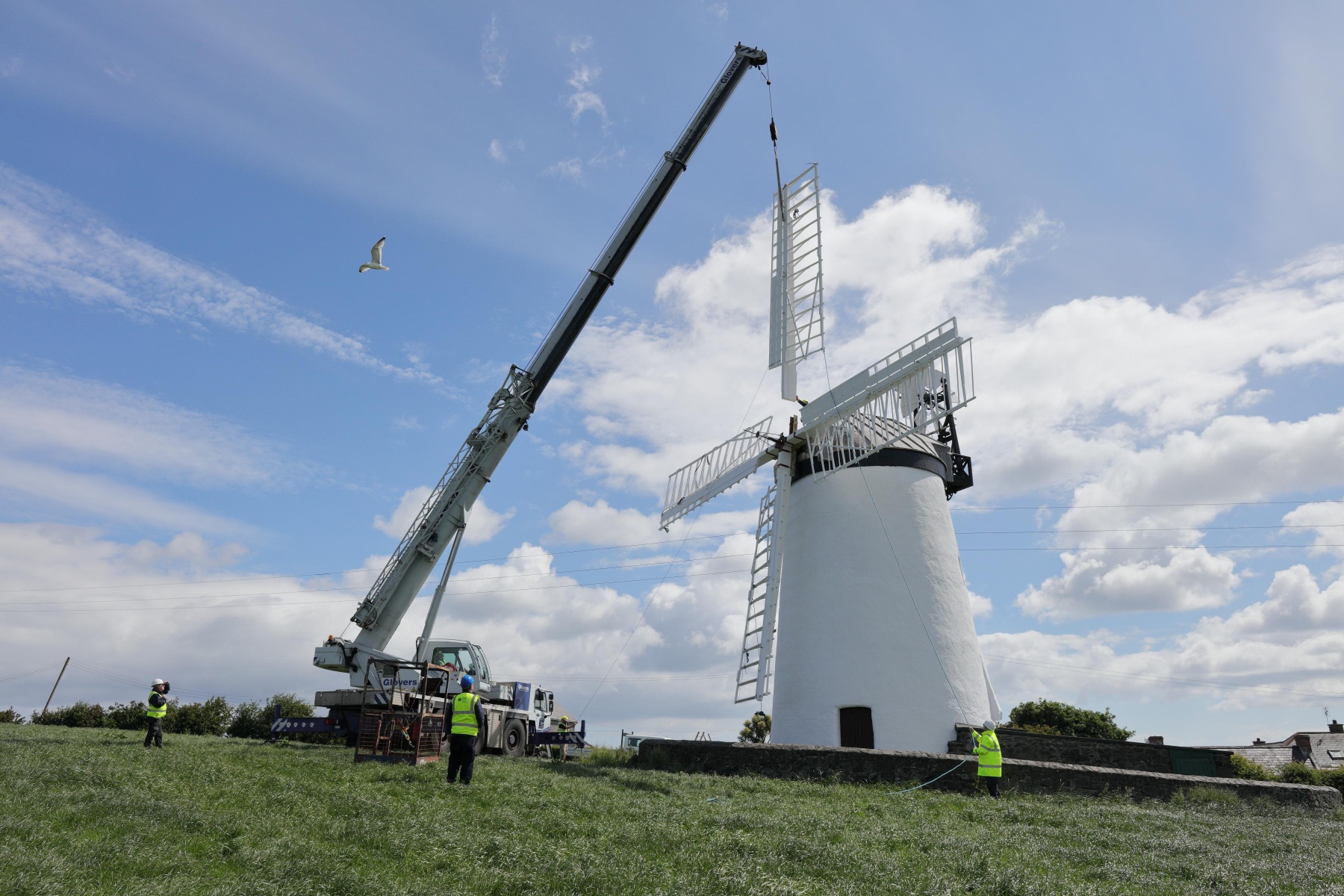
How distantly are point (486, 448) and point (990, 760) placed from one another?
13.4 m

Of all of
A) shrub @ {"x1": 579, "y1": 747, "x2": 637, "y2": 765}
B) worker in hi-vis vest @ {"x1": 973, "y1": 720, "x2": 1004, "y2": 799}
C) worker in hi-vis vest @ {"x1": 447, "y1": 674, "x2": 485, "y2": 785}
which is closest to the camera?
worker in hi-vis vest @ {"x1": 447, "y1": 674, "x2": 485, "y2": 785}

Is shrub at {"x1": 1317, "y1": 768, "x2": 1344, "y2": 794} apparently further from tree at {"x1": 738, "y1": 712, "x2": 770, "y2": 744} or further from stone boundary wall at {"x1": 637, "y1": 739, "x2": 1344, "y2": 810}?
tree at {"x1": 738, "y1": 712, "x2": 770, "y2": 744}

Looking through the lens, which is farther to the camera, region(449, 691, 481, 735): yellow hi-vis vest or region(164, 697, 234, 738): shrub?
region(164, 697, 234, 738): shrub

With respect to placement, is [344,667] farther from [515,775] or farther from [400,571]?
[515,775]

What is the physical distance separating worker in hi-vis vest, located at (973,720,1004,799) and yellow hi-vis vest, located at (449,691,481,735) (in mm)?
7932

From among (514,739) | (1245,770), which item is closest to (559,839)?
(514,739)

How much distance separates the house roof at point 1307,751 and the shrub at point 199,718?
35.1m

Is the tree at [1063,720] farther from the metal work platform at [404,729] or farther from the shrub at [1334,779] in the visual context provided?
the metal work platform at [404,729]

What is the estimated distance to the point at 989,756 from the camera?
13.1m

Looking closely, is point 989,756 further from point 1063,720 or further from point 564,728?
point 1063,720

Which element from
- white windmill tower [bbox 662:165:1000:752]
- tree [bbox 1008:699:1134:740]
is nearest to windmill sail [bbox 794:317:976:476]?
white windmill tower [bbox 662:165:1000:752]

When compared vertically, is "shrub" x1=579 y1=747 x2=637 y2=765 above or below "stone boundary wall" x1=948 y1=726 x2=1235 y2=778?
below

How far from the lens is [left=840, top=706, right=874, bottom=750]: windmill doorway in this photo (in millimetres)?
17734

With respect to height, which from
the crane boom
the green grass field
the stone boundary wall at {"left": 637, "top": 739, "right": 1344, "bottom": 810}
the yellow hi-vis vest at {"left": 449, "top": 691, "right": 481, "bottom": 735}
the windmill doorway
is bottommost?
the green grass field
